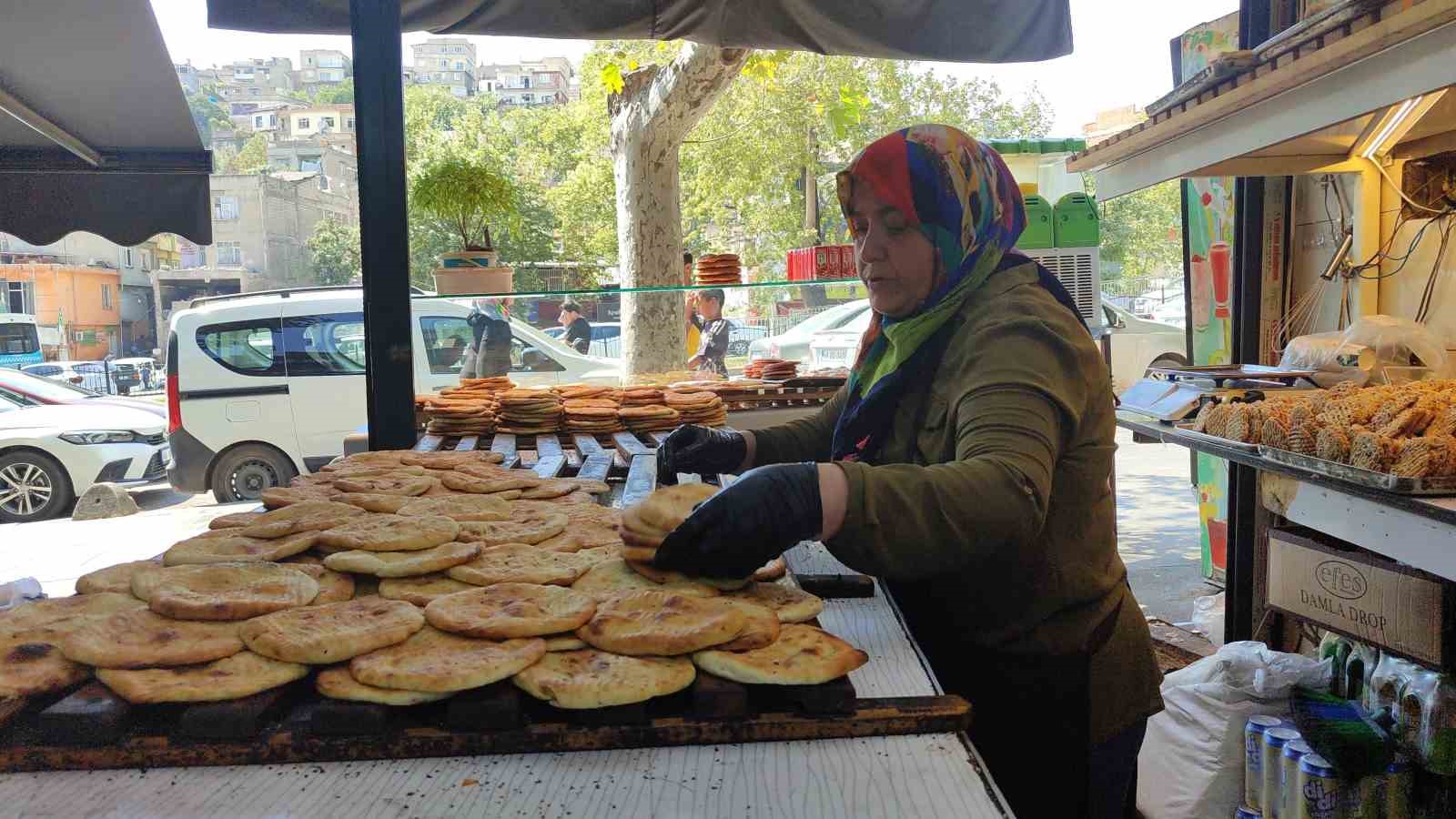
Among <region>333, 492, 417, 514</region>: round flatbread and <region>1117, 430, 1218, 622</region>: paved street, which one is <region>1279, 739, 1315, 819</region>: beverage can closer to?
<region>333, 492, 417, 514</region>: round flatbread

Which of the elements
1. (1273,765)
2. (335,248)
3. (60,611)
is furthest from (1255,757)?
(335,248)

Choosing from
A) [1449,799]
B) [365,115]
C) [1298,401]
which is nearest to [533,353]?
[365,115]

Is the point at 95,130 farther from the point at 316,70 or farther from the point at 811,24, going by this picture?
the point at 316,70

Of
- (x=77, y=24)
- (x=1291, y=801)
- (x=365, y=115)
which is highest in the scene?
(x=77, y=24)

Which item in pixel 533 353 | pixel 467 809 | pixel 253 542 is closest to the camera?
pixel 467 809

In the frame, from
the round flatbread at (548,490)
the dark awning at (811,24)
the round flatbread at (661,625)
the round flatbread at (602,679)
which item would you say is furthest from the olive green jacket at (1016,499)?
the dark awning at (811,24)

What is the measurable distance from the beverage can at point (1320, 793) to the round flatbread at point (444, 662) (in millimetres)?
2449

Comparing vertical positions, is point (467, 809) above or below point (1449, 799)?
above

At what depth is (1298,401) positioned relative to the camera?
3.29 meters

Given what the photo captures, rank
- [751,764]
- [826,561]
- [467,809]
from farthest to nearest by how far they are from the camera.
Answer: [826,561], [751,764], [467,809]

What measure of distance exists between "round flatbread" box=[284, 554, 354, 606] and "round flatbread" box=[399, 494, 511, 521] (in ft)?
1.16

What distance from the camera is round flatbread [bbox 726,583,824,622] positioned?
161 centimetres

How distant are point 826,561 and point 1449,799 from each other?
6.86ft

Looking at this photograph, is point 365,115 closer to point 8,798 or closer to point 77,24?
point 77,24
